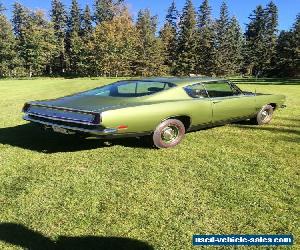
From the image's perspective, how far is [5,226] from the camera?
14.1 feet

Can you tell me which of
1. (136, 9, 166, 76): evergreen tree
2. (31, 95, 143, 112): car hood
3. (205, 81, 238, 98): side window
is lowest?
(136, 9, 166, 76): evergreen tree

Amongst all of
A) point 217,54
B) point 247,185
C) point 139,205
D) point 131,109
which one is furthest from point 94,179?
point 217,54

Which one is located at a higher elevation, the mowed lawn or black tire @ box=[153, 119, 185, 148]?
black tire @ box=[153, 119, 185, 148]

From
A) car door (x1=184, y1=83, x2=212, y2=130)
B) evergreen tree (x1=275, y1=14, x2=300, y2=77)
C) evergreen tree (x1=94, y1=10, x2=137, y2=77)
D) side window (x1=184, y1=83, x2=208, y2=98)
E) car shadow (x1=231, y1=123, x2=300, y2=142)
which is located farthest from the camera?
evergreen tree (x1=94, y1=10, x2=137, y2=77)

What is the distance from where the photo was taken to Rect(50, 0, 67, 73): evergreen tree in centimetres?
Result: 8250

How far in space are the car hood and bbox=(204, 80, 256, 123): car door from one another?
1.88 m

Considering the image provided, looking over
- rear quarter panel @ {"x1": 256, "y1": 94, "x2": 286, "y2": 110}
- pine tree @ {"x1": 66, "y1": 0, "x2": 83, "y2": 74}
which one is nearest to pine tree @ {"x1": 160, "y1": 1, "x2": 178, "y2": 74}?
pine tree @ {"x1": 66, "y1": 0, "x2": 83, "y2": 74}

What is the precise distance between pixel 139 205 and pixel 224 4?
263ft

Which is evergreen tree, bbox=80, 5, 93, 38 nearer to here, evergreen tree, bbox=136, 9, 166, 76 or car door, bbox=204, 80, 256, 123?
evergreen tree, bbox=136, 9, 166, 76

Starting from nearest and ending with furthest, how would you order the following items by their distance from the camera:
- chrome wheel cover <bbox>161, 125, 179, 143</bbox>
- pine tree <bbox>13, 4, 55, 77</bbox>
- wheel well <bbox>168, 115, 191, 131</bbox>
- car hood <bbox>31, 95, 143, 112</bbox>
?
car hood <bbox>31, 95, 143, 112</bbox>, chrome wheel cover <bbox>161, 125, 179, 143</bbox>, wheel well <bbox>168, 115, 191, 131</bbox>, pine tree <bbox>13, 4, 55, 77</bbox>

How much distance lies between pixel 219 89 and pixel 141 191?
3945 millimetres

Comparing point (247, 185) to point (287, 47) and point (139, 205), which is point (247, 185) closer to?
point (139, 205)

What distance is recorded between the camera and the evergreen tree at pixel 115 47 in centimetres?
6638

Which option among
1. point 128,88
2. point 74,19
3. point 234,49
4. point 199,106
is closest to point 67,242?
point 128,88
